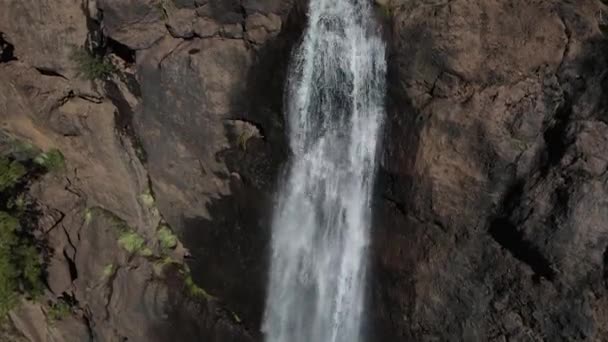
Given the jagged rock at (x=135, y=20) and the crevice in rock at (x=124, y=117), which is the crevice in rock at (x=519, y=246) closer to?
the jagged rock at (x=135, y=20)

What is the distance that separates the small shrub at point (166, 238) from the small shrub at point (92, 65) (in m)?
3.17

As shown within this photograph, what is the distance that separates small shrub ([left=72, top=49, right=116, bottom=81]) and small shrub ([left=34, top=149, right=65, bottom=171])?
205 centimetres

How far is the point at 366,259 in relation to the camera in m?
11.1

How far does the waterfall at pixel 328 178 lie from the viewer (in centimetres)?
1040

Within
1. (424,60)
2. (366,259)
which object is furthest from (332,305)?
(424,60)

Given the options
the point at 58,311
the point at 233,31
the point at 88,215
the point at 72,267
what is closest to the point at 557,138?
the point at 233,31

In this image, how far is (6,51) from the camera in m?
13.6

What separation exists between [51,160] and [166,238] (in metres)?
3.06

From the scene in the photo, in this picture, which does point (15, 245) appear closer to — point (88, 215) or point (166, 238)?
point (88, 215)

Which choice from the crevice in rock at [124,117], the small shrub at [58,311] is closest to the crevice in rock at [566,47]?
the crevice in rock at [124,117]

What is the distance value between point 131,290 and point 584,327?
8.52 m

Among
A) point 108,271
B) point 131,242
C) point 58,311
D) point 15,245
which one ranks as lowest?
point 58,311

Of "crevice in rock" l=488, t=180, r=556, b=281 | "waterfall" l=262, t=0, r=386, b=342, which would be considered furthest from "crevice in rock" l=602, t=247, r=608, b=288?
"waterfall" l=262, t=0, r=386, b=342

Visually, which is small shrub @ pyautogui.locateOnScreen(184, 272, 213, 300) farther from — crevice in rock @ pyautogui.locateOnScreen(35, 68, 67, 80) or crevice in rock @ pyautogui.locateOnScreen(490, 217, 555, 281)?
crevice in rock @ pyautogui.locateOnScreen(490, 217, 555, 281)
